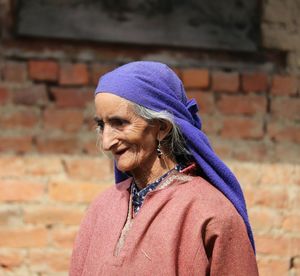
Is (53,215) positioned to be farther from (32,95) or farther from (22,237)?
(32,95)

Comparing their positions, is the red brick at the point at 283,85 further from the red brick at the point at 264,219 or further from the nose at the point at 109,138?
the nose at the point at 109,138

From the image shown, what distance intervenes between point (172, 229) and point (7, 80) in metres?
1.60

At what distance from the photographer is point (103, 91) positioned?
1922mm

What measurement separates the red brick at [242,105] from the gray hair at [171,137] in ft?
4.00

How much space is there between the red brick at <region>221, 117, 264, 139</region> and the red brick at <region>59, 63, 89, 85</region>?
796 millimetres

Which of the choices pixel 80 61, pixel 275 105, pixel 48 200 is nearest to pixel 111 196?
pixel 48 200

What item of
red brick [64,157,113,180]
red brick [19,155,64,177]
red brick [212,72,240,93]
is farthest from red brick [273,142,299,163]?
red brick [19,155,64,177]

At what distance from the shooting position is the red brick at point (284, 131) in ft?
10.6

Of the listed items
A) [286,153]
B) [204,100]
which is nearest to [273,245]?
[286,153]

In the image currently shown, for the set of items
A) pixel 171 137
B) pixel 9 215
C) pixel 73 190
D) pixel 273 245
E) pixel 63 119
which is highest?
pixel 171 137

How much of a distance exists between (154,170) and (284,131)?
4.77ft

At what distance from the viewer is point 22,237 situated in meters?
3.04

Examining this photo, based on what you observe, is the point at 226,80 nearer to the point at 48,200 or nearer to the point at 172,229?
the point at 48,200

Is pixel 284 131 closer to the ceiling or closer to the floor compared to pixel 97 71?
closer to the floor
